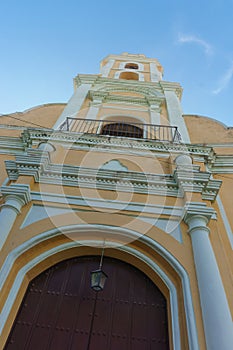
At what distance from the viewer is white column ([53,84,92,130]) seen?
27.9 feet

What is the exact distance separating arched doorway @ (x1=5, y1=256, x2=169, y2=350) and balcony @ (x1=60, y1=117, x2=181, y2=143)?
12.9 feet

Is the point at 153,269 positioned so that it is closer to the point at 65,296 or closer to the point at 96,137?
the point at 65,296

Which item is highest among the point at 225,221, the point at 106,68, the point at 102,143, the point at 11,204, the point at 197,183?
the point at 106,68

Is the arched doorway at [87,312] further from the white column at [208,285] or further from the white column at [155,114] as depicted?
the white column at [155,114]

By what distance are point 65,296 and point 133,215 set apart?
168 centimetres

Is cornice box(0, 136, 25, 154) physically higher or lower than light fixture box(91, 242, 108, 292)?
higher

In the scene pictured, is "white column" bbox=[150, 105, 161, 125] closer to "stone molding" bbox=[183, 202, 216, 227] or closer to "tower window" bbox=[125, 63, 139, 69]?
"stone molding" bbox=[183, 202, 216, 227]

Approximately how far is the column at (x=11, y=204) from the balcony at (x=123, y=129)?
9.69 ft

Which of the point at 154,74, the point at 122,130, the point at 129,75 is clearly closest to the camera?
the point at 122,130

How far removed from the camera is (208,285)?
367 cm

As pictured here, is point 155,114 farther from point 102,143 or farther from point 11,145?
point 11,145

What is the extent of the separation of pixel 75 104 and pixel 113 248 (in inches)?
248

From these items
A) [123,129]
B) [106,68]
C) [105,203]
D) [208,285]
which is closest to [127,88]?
[123,129]

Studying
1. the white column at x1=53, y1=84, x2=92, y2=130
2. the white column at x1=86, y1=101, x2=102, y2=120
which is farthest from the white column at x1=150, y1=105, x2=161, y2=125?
the white column at x1=53, y1=84, x2=92, y2=130
